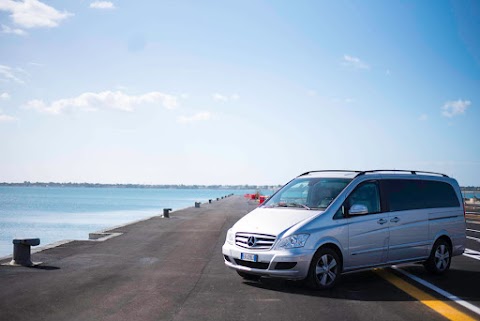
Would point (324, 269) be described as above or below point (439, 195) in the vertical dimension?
below

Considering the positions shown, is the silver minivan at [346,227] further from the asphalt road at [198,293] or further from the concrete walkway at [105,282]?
the concrete walkway at [105,282]

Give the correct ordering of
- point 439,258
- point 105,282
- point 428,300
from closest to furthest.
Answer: point 428,300 → point 105,282 → point 439,258

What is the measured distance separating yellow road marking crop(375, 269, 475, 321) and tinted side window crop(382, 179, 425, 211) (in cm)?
127

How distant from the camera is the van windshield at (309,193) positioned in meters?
8.38

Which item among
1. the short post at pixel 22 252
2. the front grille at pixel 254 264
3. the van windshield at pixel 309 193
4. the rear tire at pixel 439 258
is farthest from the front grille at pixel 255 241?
the short post at pixel 22 252

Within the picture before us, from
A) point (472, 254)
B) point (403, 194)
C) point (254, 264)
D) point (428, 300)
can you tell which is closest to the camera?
point (428, 300)

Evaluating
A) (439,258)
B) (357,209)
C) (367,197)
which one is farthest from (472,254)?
(357,209)

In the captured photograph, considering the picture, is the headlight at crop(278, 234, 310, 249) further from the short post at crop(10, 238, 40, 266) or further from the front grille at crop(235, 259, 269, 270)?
the short post at crop(10, 238, 40, 266)

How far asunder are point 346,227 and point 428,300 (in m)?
1.63

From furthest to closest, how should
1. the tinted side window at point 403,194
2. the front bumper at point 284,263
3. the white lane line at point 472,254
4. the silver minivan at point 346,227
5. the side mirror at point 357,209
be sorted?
the white lane line at point 472,254 < the tinted side window at point 403,194 < the side mirror at point 357,209 < the silver minivan at point 346,227 < the front bumper at point 284,263

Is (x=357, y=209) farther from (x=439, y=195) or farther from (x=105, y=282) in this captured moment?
(x=105, y=282)

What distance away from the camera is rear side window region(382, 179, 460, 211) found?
899 cm

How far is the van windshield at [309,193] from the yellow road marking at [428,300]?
6.08ft

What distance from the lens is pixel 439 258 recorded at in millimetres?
9555
